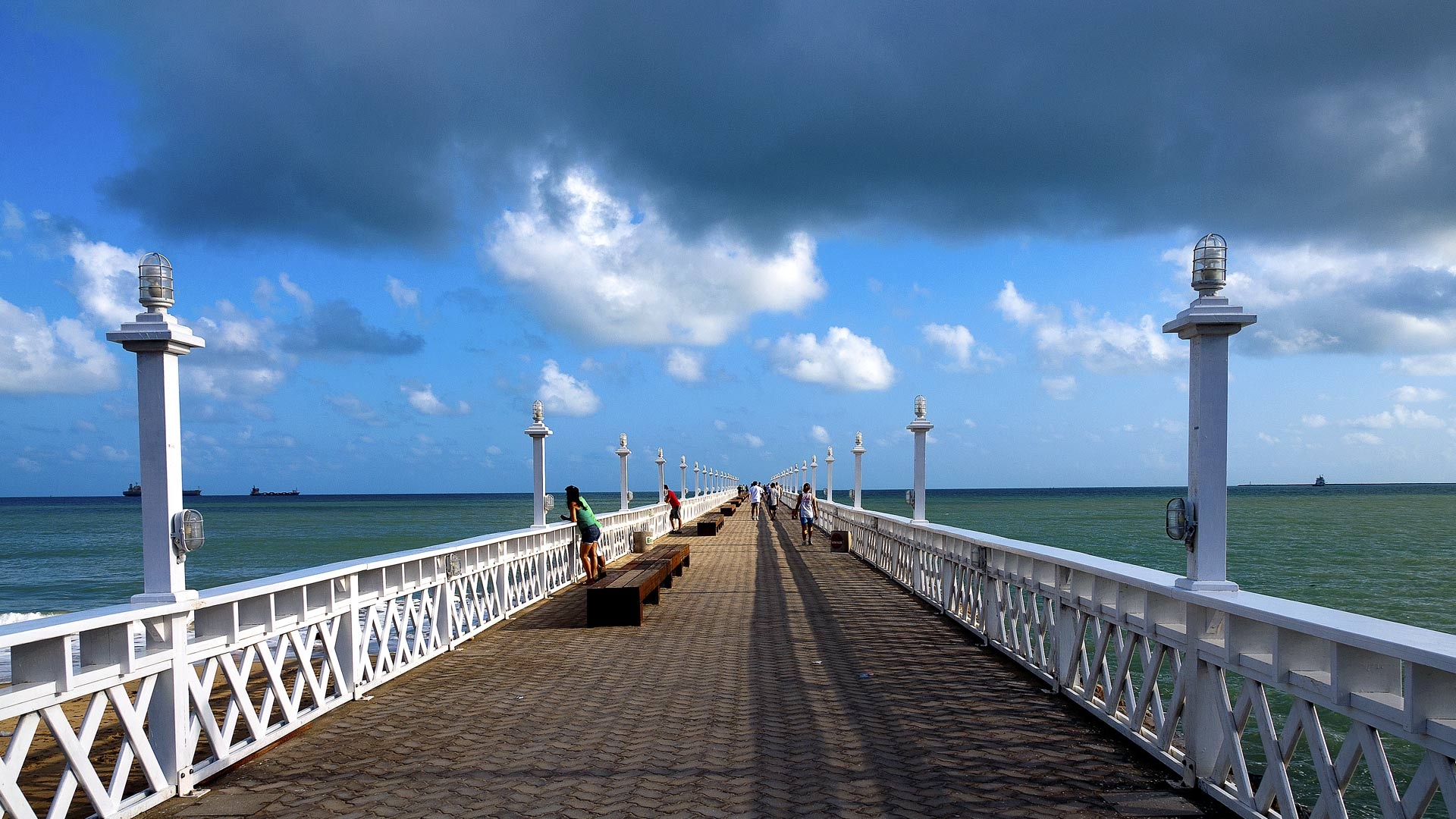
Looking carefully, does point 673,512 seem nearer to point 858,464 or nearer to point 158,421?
point 858,464

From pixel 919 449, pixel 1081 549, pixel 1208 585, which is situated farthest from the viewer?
pixel 1081 549

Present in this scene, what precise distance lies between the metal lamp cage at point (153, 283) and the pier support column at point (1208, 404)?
5844 millimetres

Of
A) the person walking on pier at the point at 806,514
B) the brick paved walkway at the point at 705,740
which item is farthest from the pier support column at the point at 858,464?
the brick paved walkway at the point at 705,740

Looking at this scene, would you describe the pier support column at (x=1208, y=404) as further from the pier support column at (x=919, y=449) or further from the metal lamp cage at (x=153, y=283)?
the pier support column at (x=919, y=449)

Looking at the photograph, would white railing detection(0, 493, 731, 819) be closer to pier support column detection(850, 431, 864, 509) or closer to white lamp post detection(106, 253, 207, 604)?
white lamp post detection(106, 253, 207, 604)

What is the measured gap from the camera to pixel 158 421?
17.2 ft

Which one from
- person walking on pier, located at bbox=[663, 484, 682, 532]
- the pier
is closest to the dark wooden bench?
the pier

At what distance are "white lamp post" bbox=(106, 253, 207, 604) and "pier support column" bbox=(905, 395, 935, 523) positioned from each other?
31.4 ft

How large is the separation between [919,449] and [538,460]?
557 cm

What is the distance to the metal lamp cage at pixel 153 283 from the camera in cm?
533

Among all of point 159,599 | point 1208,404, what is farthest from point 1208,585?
point 159,599

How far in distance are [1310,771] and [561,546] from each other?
1007 centimetres

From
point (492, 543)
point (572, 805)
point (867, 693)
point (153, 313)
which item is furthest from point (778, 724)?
point (492, 543)

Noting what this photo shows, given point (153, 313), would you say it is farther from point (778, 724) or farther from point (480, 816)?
point (778, 724)
